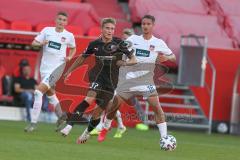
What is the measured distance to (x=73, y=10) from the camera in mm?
24641

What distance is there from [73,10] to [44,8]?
0.94 m

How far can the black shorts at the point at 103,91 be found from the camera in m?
14.4

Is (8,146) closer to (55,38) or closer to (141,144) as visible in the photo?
(141,144)

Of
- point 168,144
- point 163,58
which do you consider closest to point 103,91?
point 163,58

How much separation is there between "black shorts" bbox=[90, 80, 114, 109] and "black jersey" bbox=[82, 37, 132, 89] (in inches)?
2.3

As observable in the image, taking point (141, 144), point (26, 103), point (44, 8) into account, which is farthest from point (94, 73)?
point (44, 8)

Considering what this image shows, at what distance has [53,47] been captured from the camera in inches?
704

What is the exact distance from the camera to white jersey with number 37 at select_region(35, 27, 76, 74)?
1778 centimetres

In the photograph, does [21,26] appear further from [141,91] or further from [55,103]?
[141,91]

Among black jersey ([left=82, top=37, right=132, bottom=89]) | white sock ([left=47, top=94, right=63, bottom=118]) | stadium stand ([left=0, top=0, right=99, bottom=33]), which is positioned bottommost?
white sock ([left=47, top=94, right=63, bottom=118])

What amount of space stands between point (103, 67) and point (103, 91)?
0.45 metres

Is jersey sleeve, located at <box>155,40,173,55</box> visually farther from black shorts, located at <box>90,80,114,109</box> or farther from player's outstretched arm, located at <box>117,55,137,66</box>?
black shorts, located at <box>90,80,114,109</box>

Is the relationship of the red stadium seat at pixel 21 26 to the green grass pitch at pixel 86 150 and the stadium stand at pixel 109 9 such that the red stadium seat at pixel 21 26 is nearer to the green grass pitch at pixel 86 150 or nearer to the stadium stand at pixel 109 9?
the stadium stand at pixel 109 9

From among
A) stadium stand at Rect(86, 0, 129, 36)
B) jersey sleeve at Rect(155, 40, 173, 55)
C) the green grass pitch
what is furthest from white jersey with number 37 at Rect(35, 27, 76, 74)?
stadium stand at Rect(86, 0, 129, 36)
